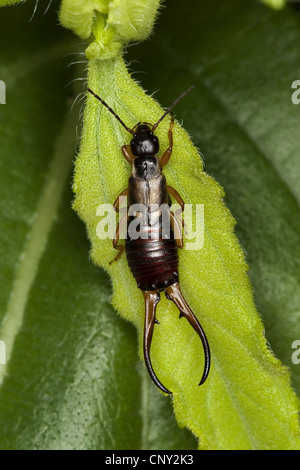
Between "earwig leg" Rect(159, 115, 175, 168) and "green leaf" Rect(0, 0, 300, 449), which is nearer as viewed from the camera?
"earwig leg" Rect(159, 115, 175, 168)

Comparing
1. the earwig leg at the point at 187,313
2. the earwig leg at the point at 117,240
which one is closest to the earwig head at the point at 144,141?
the earwig leg at the point at 117,240

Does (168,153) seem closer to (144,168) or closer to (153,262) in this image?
(144,168)

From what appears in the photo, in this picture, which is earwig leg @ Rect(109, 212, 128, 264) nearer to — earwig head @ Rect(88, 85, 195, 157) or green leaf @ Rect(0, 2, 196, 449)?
earwig head @ Rect(88, 85, 195, 157)

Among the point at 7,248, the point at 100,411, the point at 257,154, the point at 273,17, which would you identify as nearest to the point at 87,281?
the point at 7,248

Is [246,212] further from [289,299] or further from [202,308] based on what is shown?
[202,308]

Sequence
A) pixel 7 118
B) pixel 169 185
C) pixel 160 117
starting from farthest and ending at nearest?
pixel 7 118, pixel 169 185, pixel 160 117

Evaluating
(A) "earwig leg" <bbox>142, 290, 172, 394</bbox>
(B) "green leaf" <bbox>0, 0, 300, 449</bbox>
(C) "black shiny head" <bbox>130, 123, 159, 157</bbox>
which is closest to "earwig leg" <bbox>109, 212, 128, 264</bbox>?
(A) "earwig leg" <bbox>142, 290, 172, 394</bbox>
